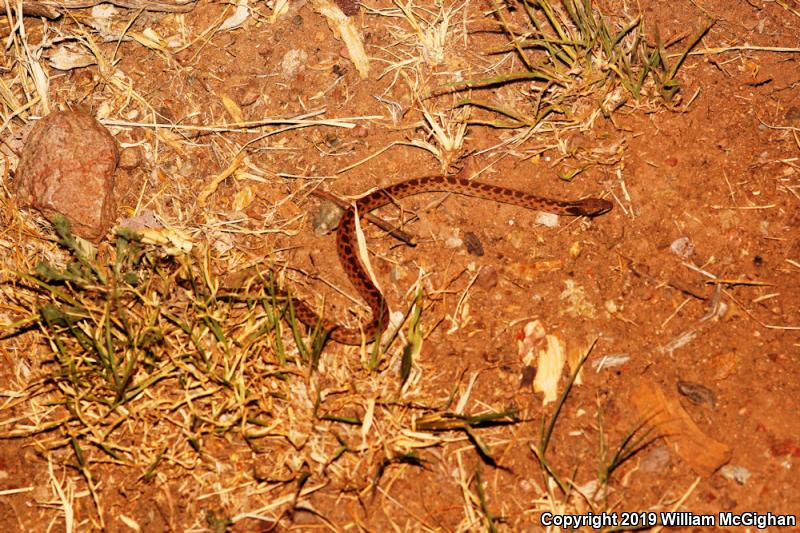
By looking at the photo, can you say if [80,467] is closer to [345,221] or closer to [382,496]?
[382,496]

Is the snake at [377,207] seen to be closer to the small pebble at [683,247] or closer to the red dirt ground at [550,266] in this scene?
the red dirt ground at [550,266]

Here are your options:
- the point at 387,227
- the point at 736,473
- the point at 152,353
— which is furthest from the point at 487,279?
the point at 152,353

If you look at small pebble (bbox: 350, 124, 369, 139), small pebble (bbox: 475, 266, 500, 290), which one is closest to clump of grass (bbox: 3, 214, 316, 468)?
small pebble (bbox: 475, 266, 500, 290)

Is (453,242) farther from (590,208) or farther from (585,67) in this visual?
(585,67)

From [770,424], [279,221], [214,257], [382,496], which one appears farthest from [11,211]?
[770,424]

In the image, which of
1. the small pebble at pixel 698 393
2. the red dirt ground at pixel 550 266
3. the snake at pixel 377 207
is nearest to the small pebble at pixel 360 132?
the red dirt ground at pixel 550 266

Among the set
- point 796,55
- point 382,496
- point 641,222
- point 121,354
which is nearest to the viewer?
point 382,496
